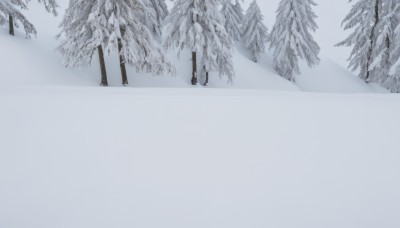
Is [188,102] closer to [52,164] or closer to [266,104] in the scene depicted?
[266,104]

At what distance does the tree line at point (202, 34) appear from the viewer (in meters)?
14.7

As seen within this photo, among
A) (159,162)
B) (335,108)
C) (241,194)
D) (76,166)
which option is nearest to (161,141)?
(159,162)

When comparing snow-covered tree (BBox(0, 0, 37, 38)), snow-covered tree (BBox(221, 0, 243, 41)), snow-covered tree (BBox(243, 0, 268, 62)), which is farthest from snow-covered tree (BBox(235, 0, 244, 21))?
snow-covered tree (BBox(0, 0, 37, 38))

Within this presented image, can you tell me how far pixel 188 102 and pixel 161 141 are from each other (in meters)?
2.11

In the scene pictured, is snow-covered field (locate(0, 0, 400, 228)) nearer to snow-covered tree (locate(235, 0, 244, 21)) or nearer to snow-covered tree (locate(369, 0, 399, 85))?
snow-covered tree (locate(369, 0, 399, 85))

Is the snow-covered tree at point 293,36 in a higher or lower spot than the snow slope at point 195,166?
higher

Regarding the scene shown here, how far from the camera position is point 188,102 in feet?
20.9

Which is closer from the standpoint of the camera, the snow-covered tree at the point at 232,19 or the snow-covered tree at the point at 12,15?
the snow-covered tree at the point at 12,15

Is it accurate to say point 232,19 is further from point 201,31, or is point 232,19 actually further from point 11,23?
point 11,23

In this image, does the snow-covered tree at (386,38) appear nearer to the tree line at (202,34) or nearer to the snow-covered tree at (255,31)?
the tree line at (202,34)

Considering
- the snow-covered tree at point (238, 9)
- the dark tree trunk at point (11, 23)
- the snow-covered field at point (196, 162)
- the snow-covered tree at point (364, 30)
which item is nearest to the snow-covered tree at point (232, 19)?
the snow-covered tree at point (238, 9)

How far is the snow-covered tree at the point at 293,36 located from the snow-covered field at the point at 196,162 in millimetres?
21331

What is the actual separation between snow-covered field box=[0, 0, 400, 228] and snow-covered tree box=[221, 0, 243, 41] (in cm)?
2598

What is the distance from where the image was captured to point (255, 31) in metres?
30.1
